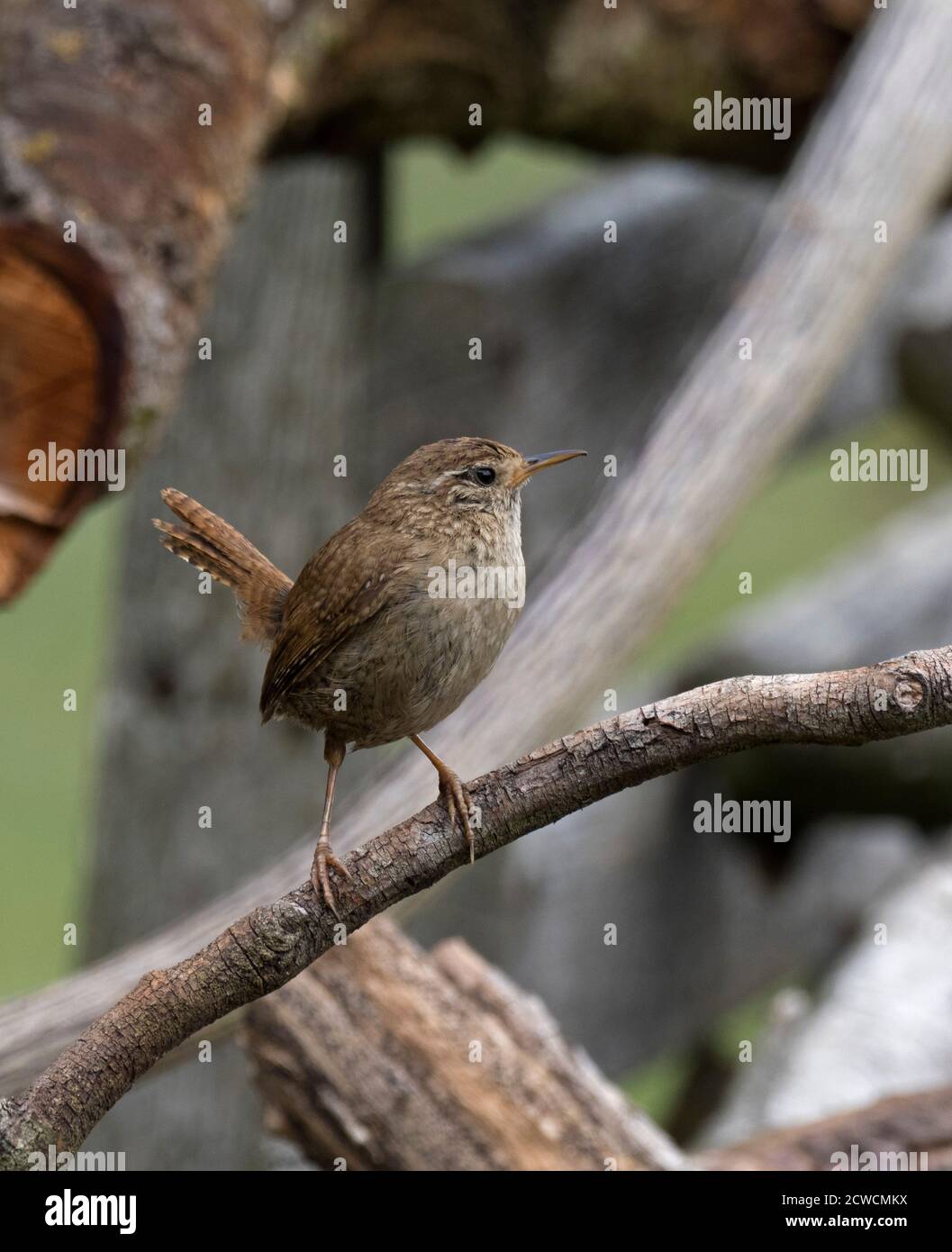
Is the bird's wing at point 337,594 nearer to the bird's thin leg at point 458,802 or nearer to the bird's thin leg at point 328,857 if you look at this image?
the bird's thin leg at point 328,857

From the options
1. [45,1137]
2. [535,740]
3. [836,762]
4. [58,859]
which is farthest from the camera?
[58,859]

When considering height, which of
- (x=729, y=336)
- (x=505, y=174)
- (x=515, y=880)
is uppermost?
(x=505, y=174)

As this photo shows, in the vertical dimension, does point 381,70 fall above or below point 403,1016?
above

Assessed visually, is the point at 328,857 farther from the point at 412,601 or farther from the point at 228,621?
the point at 228,621

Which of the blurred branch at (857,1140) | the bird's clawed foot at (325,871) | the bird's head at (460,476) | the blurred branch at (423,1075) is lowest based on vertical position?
the blurred branch at (857,1140)

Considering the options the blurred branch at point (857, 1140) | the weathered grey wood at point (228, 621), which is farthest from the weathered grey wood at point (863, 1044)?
the weathered grey wood at point (228, 621)

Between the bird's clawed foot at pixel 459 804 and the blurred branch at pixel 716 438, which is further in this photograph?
the blurred branch at pixel 716 438

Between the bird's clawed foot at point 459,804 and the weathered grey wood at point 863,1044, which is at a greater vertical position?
the bird's clawed foot at point 459,804

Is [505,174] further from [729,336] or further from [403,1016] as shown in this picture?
[403,1016]
